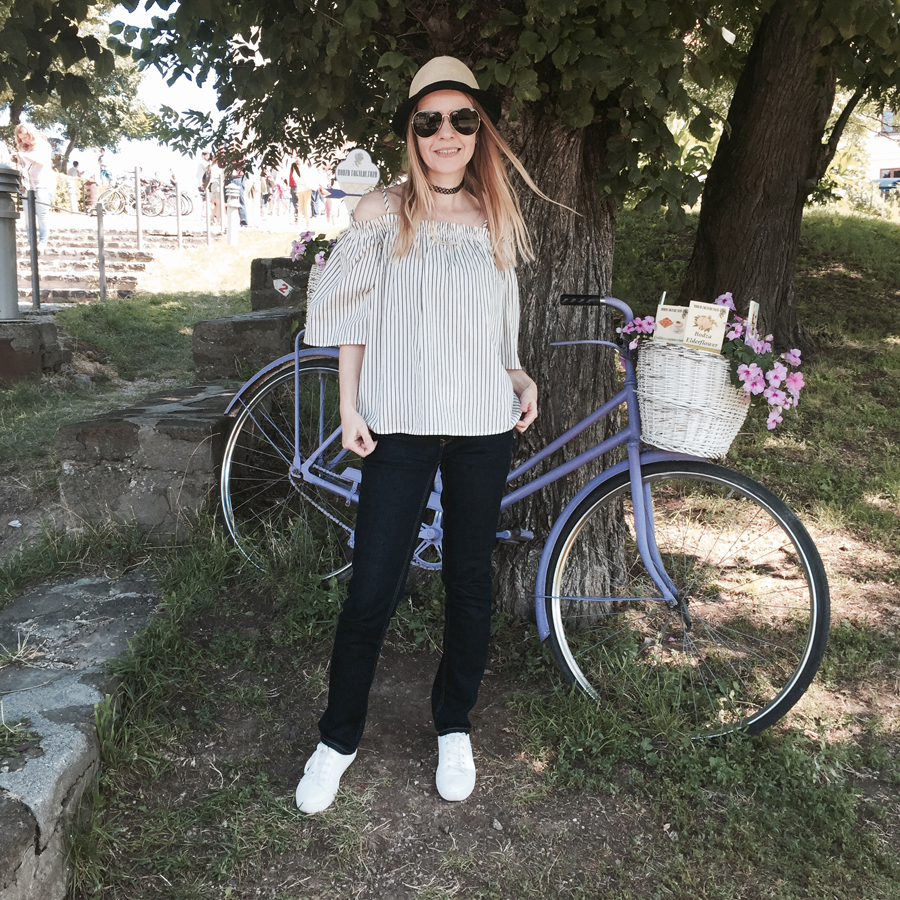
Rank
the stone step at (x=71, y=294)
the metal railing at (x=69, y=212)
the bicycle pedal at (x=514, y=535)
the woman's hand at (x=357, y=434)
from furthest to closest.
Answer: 1. the stone step at (x=71, y=294)
2. the metal railing at (x=69, y=212)
3. the bicycle pedal at (x=514, y=535)
4. the woman's hand at (x=357, y=434)

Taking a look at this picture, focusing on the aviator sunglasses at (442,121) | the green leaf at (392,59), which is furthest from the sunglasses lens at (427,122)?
the green leaf at (392,59)

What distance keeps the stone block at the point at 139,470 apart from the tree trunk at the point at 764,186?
155 inches

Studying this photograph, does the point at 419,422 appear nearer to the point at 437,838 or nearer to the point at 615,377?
the point at 437,838

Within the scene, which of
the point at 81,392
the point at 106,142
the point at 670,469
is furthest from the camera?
the point at 106,142

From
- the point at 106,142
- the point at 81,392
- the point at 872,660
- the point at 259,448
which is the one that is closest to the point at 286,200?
the point at 106,142

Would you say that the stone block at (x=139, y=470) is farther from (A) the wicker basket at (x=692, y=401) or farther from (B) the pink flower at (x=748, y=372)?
(B) the pink flower at (x=748, y=372)

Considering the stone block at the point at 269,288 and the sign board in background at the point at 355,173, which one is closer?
the sign board in background at the point at 355,173

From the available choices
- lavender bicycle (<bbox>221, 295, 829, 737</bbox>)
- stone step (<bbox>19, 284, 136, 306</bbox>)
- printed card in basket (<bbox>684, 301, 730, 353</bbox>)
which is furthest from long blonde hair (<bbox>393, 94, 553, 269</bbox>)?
stone step (<bbox>19, 284, 136, 306</bbox>)

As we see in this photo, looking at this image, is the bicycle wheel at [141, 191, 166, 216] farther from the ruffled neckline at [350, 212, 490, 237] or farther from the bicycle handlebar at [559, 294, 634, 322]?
the ruffled neckline at [350, 212, 490, 237]

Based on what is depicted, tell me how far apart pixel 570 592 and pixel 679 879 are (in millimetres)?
1206

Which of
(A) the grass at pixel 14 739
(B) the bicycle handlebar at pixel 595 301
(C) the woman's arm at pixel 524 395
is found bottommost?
(A) the grass at pixel 14 739

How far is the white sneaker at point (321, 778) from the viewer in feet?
8.11

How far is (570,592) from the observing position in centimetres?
337

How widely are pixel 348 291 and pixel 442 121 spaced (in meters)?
0.51
